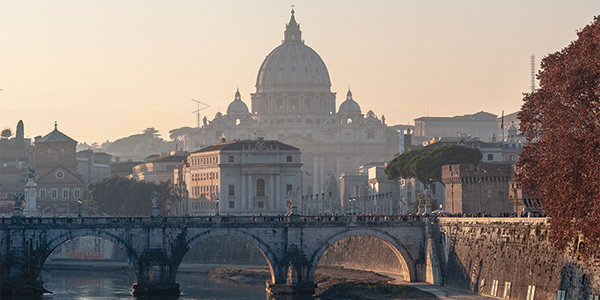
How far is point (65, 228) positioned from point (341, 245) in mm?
32874

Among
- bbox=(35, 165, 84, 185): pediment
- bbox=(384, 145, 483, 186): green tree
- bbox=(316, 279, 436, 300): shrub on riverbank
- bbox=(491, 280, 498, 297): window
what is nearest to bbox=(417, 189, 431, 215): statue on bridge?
bbox=(316, 279, 436, 300): shrub on riverbank

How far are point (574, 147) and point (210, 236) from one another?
35.2m

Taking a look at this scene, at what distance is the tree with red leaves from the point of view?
66.1 metres

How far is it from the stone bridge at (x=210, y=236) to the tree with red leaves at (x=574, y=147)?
76.2 ft

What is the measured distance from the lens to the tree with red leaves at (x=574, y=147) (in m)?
66.1

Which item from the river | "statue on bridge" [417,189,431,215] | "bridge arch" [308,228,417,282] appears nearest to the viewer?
"bridge arch" [308,228,417,282]

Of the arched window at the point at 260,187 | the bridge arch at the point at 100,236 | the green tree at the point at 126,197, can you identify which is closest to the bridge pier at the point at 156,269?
the bridge arch at the point at 100,236

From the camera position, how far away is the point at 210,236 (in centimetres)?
9538

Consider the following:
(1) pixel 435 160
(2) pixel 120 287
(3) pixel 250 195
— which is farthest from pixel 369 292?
(3) pixel 250 195

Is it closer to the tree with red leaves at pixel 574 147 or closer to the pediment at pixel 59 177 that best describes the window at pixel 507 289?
the tree with red leaves at pixel 574 147

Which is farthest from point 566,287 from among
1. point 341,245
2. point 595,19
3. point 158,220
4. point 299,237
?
point 341,245

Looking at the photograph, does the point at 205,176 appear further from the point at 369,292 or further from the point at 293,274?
the point at 369,292

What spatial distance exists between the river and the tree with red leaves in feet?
85.9

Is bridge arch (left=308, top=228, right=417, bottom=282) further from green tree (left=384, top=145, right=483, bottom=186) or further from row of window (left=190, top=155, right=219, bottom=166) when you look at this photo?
row of window (left=190, top=155, right=219, bottom=166)
